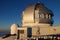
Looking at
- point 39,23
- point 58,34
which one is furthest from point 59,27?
point 39,23

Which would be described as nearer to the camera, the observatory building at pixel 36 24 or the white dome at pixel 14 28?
the observatory building at pixel 36 24

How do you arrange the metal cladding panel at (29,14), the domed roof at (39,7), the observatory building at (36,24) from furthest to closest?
the domed roof at (39,7) < the metal cladding panel at (29,14) < the observatory building at (36,24)

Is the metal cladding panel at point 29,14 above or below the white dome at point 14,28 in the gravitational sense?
above

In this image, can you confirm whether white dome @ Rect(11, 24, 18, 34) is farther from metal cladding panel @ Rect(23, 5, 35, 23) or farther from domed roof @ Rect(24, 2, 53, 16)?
domed roof @ Rect(24, 2, 53, 16)

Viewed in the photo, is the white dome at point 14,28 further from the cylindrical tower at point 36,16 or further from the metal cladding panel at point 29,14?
the metal cladding panel at point 29,14

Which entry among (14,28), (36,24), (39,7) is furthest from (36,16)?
(14,28)

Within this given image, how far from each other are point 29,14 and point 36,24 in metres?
2.23

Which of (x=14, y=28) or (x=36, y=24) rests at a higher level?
(x=36, y=24)

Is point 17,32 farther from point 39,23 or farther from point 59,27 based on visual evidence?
point 59,27

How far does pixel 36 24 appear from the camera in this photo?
39.8 metres

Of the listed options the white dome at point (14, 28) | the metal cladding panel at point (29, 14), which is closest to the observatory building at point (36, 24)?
the metal cladding panel at point (29, 14)

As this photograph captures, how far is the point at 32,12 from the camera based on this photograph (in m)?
40.3

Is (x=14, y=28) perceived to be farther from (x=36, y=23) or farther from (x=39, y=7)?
(x=39, y=7)

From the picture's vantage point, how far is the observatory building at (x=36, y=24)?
37.3 metres
